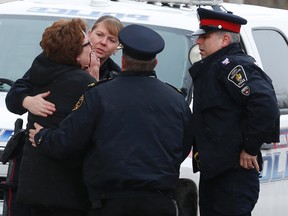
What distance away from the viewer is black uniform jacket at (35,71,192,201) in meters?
4.88

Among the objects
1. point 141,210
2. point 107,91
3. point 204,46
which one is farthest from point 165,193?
point 204,46

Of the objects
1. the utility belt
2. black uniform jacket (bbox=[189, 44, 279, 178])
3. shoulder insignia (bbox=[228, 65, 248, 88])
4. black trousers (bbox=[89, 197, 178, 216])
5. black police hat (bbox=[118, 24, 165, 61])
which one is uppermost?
black police hat (bbox=[118, 24, 165, 61])

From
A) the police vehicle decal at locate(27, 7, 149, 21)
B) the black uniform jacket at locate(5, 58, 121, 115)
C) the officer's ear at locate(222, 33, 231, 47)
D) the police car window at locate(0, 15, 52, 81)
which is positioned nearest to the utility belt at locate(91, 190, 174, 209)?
the black uniform jacket at locate(5, 58, 121, 115)

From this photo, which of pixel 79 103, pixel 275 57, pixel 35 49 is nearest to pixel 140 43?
pixel 79 103

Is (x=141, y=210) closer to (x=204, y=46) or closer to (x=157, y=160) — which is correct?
(x=157, y=160)

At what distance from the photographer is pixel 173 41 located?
682 cm

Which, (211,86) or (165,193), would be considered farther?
(211,86)

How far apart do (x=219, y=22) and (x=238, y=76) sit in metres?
0.33

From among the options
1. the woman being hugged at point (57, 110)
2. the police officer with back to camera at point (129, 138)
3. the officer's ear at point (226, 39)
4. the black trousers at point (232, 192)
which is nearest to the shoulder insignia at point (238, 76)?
the officer's ear at point (226, 39)

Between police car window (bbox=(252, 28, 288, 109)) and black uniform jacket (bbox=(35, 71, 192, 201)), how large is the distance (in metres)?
2.25

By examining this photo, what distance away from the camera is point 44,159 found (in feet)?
16.9

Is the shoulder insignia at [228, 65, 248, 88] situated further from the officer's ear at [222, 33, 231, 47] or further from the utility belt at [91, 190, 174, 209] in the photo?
the utility belt at [91, 190, 174, 209]

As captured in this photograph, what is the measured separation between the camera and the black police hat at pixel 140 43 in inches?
195

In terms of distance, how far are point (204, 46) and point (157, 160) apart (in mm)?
1015
